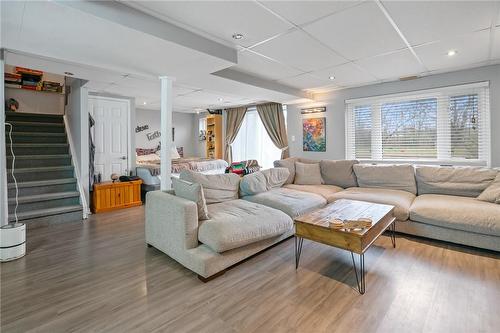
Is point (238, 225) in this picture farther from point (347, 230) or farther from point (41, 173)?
point (41, 173)

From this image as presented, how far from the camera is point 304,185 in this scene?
15.8 feet

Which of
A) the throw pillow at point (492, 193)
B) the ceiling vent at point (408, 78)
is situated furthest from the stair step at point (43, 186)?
the throw pillow at point (492, 193)

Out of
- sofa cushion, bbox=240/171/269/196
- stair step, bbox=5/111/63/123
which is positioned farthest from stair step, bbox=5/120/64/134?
sofa cushion, bbox=240/171/269/196

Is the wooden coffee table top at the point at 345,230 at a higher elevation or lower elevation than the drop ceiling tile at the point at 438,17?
lower

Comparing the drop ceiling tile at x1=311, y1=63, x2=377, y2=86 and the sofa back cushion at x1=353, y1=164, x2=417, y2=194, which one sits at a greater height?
the drop ceiling tile at x1=311, y1=63, x2=377, y2=86

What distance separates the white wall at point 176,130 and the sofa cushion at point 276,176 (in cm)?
503

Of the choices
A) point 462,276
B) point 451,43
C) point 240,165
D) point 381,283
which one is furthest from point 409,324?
point 240,165

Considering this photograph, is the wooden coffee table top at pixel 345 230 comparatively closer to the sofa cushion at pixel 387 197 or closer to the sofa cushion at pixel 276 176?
the sofa cushion at pixel 387 197

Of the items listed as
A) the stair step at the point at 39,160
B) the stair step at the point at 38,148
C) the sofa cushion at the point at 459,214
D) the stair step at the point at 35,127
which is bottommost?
the sofa cushion at the point at 459,214

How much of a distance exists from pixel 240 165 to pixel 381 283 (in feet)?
12.7

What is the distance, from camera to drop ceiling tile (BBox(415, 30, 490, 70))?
290 centimetres

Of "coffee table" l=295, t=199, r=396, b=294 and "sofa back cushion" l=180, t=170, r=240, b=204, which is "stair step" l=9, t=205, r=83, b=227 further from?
"coffee table" l=295, t=199, r=396, b=294

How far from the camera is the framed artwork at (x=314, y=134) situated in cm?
565

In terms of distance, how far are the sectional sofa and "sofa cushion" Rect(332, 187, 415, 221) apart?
13mm
